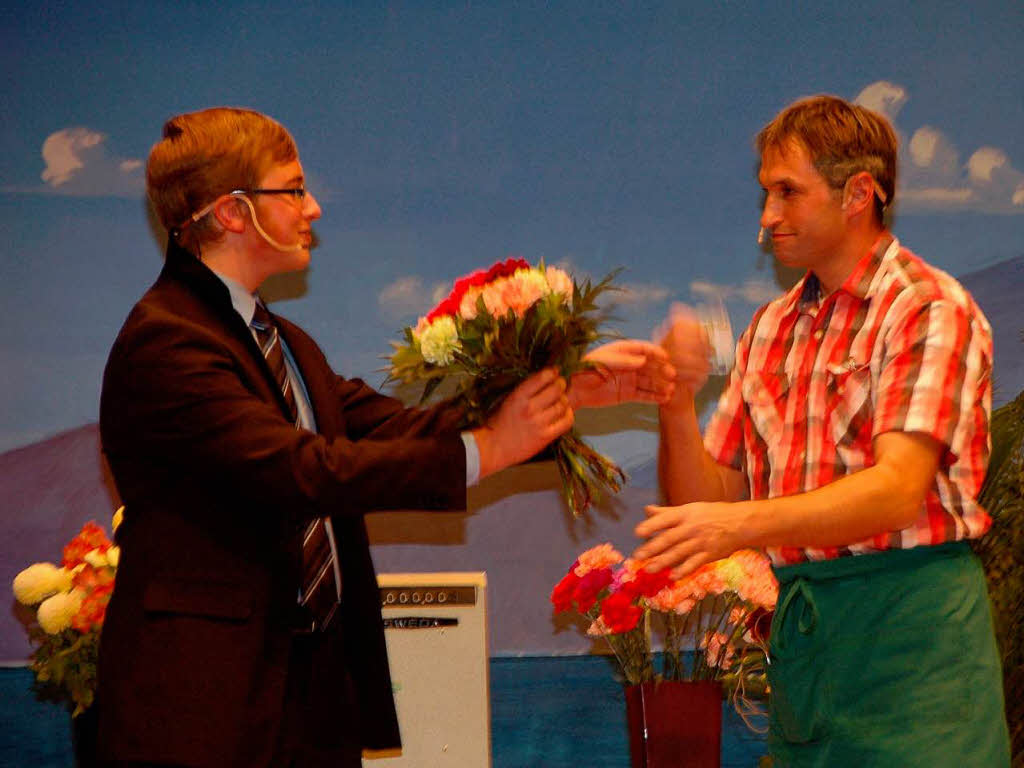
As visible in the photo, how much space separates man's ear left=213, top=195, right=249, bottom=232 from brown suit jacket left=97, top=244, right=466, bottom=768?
159 mm

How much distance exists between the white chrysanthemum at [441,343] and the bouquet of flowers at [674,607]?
132cm

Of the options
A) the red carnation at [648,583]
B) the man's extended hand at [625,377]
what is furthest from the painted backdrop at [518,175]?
the man's extended hand at [625,377]

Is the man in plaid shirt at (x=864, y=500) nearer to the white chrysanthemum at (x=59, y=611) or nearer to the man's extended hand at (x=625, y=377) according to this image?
the man's extended hand at (x=625, y=377)

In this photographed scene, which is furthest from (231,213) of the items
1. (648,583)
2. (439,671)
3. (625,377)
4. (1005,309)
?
(1005,309)

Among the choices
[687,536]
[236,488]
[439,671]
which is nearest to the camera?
[687,536]

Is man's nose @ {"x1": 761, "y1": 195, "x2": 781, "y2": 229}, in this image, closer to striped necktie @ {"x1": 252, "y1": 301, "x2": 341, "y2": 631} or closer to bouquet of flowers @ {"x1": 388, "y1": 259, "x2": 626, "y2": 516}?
bouquet of flowers @ {"x1": 388, "y1": 259, "x2": 626, "y2": 516}

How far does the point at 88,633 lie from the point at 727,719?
6.87 ft

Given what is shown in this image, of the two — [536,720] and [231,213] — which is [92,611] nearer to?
[231,213]

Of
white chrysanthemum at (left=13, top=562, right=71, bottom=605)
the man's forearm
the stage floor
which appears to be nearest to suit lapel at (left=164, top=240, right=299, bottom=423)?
the man's forearm

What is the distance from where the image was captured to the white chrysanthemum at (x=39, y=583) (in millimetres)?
3348

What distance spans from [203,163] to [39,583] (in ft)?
5.28

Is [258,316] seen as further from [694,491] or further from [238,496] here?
[694,491]

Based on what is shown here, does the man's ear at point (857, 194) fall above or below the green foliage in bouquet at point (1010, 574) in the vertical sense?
above

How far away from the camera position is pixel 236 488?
2020 mm
